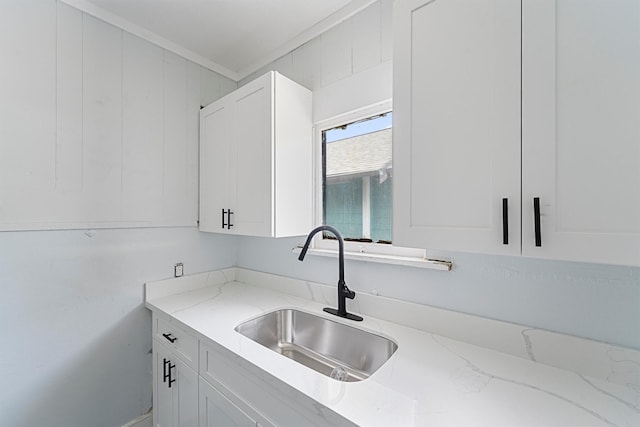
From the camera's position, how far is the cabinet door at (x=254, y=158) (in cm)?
138

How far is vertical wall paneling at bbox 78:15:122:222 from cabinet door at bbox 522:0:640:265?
183 centimetres

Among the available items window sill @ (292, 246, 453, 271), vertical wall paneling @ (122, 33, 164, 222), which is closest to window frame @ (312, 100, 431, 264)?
window sill @ (292, 246, 453, 271)

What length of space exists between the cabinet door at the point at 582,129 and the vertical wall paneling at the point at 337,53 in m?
0.87

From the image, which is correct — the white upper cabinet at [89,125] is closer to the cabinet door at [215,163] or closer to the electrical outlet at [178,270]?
the cabinet door at [215,163]

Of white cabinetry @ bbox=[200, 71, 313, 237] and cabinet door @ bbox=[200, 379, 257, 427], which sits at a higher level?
white cabinetry @ bbox=[200, 71, 313, 237]

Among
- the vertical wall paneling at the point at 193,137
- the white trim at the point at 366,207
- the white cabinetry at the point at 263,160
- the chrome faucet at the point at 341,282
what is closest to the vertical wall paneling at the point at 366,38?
the white cabinetry at the point at 263,160

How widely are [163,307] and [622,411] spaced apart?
1.80 metres

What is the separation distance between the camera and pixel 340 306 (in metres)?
1.32

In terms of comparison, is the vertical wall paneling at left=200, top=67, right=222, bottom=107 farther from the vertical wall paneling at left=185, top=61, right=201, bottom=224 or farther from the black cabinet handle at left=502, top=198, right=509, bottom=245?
the black cabinet handle at left=502, top=198, right=509, bottom=245

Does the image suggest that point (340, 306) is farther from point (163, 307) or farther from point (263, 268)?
point (163, 307)

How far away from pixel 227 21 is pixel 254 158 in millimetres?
796

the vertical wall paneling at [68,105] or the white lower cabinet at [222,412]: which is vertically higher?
the vertical wall paneling at [68,105]

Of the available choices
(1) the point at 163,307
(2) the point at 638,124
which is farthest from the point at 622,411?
(1) the point at 163,307

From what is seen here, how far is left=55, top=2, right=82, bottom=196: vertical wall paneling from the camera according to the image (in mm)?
1311
